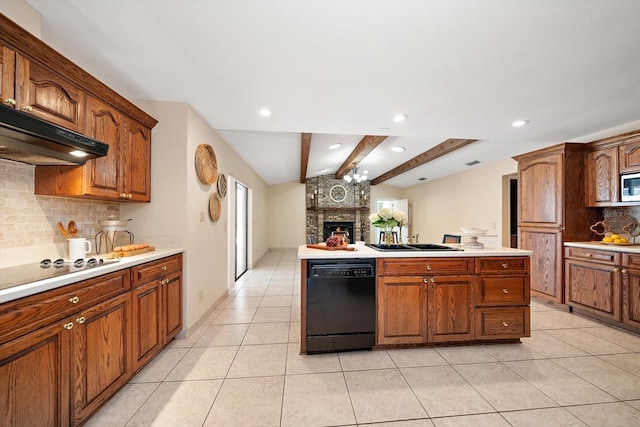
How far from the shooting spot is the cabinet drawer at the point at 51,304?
3.46ft

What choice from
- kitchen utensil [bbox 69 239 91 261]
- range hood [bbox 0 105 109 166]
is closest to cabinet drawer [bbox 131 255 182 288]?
kitchen utensil [bbox 69 239 91 261]

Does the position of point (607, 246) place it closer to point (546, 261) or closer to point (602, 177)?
point (546, 261)

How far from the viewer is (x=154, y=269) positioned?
2047 millimetres

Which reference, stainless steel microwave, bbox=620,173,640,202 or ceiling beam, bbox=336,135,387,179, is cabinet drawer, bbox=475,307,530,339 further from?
ceiling beam, bbox=336,135,387,179

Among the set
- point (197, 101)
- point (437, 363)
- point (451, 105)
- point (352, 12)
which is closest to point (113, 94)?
point (197, 101)

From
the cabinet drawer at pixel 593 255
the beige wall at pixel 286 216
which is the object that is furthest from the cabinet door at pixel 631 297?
the beige wall at pixel 286 216

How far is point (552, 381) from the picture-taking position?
1.90 metres

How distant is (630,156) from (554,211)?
858 mm

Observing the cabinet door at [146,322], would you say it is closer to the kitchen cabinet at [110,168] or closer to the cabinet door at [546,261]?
the kitchen cabinet at [110,168]

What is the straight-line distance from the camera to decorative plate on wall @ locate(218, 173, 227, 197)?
3.41 meters

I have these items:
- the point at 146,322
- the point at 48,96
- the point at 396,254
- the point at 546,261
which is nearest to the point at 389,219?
the point at 396,254

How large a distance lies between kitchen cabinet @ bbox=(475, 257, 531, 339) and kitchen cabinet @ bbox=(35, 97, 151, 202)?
3.09 m

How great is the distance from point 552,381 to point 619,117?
287 cm

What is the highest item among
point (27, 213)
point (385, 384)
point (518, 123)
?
point (518, 123)
